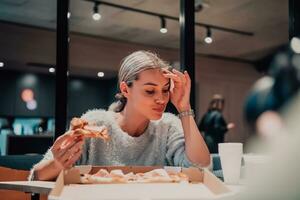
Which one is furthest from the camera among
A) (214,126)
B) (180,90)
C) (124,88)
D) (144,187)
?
(214,126)

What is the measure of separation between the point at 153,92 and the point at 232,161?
23.5 inches

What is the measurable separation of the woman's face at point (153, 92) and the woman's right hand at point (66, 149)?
555 millimetres

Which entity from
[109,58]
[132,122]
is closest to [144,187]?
[132,122]

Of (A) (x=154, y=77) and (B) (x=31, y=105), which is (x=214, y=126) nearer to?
(B) (x=31, y=105)

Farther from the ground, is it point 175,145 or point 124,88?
point 124,88

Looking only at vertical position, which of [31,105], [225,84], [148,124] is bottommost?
[148,124]

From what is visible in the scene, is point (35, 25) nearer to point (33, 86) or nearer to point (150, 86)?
point (33, 86)

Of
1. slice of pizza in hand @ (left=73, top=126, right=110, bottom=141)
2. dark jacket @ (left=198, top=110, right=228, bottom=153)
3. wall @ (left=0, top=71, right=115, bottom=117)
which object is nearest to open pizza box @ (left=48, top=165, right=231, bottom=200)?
slice of pizza in hand @ (left=73, top=126, right=110, bottom=141)

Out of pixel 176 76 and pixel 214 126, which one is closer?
pixel 176 76

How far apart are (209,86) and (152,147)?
6.97 meters

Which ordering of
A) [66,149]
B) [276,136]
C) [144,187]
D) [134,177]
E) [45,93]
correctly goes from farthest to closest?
1. [45,93]
2. [66,149]
3. [134,177]
4. [144,187]
5. [276,136]

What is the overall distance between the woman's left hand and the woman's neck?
22cm

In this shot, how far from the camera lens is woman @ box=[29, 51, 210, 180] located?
1.82 metres

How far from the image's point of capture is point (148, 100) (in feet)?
6.21
